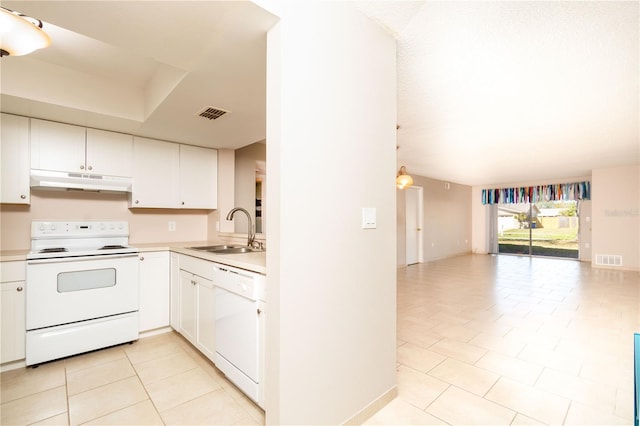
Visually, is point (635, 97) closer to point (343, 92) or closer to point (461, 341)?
point (461, 341)

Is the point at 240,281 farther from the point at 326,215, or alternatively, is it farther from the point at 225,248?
the point at 225,248

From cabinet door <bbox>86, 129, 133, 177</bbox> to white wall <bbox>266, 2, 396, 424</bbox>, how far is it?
2.45 metres

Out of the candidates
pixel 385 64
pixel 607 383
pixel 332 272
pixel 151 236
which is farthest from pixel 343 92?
pixel 151 236

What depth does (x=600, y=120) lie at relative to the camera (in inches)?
138

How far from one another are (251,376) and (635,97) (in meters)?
4.30

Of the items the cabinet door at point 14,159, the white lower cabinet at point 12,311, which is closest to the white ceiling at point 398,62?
the cabinet door at point 14,159

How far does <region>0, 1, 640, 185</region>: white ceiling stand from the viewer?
1.53 metres

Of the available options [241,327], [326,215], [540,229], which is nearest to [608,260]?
[540,229]

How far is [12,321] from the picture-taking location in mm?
2174

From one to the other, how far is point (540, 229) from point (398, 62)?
9.83m

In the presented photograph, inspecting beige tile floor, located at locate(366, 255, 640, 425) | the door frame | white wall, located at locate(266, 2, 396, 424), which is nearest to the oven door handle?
white wall, located at locate(266, 2, 396, 424)

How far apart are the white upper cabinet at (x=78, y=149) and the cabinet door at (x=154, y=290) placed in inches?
38.7

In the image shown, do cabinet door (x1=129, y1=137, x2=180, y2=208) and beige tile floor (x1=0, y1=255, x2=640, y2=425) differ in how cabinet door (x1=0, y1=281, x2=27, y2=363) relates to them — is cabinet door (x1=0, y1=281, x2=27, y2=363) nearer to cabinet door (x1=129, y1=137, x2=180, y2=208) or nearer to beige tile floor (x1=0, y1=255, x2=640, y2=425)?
beige tile floor (x1=0, y1=255, x2=640, y2=425)

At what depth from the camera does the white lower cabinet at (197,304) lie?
217 cm
